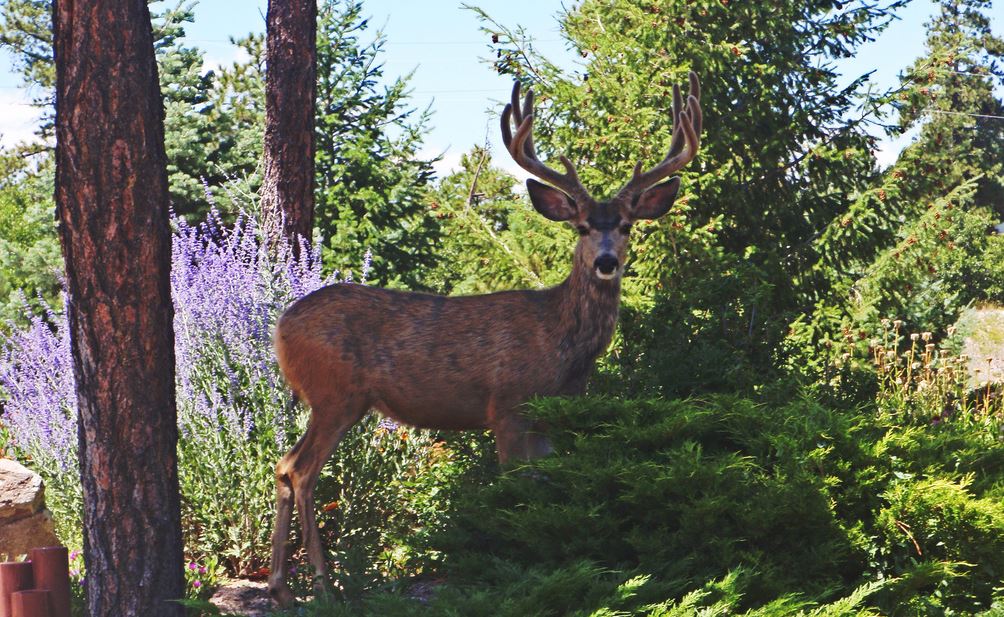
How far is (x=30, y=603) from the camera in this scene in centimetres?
524

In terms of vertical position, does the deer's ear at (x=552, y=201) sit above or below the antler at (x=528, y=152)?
below

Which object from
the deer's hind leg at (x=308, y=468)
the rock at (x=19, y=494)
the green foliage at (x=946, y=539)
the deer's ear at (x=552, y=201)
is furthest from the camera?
the rock at (x=19, y=494)

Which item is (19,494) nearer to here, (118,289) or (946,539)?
(118,289)

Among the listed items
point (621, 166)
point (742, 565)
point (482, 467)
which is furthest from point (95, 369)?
point (621, 166)

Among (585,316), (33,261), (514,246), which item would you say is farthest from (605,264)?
(33,261)

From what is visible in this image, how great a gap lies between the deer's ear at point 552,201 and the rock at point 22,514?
3530 millimetres

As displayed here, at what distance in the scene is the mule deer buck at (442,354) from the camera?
6.28 meters

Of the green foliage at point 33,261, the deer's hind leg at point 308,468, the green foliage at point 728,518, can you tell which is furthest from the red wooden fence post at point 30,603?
the green foliage at point 33,261

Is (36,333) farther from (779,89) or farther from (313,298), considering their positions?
(779,89)

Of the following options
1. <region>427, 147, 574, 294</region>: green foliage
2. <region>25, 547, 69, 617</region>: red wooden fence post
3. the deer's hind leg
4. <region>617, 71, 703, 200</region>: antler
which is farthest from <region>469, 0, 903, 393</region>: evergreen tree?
<region>25, 547, 69, 617</region>: red wooden fence post

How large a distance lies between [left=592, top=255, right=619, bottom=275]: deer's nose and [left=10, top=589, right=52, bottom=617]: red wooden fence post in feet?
10.4

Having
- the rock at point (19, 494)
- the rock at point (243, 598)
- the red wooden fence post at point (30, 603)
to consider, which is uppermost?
the rock at point (19, 494)

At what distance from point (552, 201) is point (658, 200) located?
626mm

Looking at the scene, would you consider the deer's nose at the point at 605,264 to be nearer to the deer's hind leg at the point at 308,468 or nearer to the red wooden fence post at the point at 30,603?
the deer's hind leg at the point at 308,468
